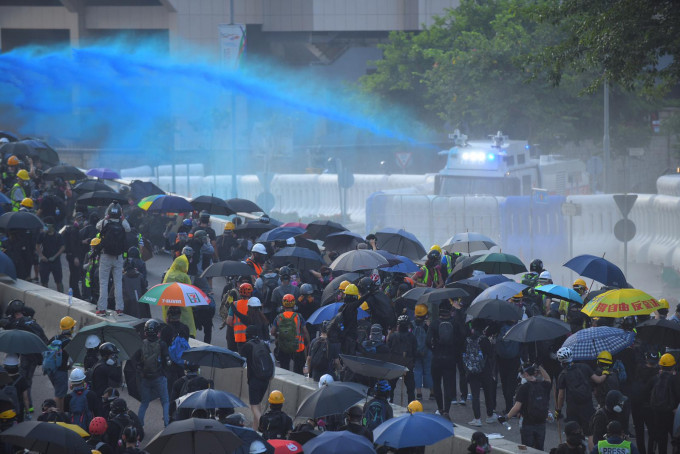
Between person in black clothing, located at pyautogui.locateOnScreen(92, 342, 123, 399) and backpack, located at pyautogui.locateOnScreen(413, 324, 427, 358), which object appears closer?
person in black clothing, located at pyautogui.locateOnScreen(92, 342, 123, 399)

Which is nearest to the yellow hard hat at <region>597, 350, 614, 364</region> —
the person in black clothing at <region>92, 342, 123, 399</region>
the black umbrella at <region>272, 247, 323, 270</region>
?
the person in black clothing at <region>92, 342, 123, 399</region>

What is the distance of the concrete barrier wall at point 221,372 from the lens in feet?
40.7

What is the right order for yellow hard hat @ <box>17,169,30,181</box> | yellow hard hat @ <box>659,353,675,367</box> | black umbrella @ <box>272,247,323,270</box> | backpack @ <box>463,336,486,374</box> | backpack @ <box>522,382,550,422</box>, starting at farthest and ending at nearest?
yellow hard hat @ <box>17,169,30,181</box> < black umbrella @ <box>272,247,323,270</box> < backpack @ <box>463,336,486,374</box> < yellow hard hat @ <box>659,353,675,367</box> < backpack @ <box>522,382,550,422</box>

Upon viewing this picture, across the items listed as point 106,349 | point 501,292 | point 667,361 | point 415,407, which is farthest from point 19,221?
point 667,361

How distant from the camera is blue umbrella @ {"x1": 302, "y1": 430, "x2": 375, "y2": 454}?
9.64 m

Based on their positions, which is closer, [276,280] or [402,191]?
[276,280]

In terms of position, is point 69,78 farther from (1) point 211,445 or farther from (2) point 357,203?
(1) point 211,445

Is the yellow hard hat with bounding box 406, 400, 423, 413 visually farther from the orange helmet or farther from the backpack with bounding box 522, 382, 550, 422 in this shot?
the orange helmet

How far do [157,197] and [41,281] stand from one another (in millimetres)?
3373

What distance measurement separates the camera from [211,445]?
31.8 ft

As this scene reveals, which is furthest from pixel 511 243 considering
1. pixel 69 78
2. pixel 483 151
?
pixel 69 78

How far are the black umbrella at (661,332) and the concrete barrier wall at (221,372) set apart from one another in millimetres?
2688

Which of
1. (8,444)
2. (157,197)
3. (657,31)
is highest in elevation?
(657,31)

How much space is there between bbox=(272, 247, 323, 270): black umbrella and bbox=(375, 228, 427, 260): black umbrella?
5.59 ft
